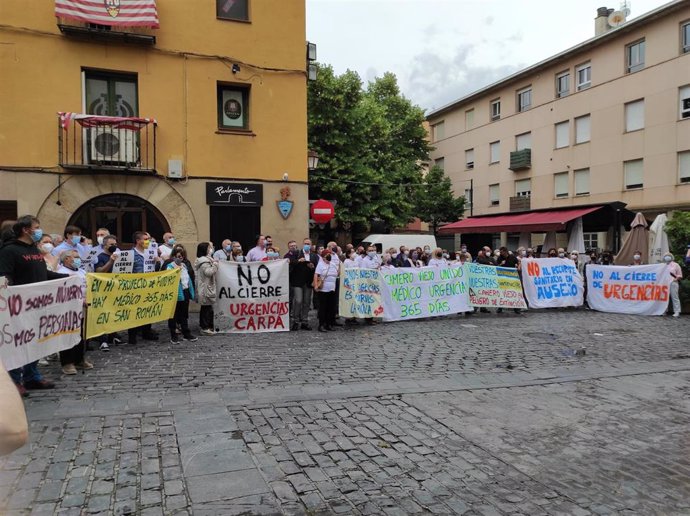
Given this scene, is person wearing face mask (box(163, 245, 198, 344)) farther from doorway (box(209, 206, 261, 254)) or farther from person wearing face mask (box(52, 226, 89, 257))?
doorway (box(209, 206, 261, 254))

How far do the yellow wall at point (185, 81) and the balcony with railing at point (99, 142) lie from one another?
0.30 metres

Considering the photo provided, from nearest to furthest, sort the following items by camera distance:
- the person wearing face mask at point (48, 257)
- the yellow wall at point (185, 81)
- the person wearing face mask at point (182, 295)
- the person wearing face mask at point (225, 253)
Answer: the person wearing face mask at point (48, 257) < the person wearing face mask at point (182, 295) < the person wearing face mask at point (225, 253) < the yellow wall at point (185, 81)

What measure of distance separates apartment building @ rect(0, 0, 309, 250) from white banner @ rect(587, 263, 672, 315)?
8896 millimetres

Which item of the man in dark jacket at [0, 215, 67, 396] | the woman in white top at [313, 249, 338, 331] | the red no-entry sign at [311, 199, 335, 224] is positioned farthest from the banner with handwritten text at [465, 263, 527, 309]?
the man in dark jacket at [0, 215, 67, 396]

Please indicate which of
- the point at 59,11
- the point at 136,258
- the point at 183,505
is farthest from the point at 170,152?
the point at 183,505

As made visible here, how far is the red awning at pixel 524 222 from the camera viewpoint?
74.9ft

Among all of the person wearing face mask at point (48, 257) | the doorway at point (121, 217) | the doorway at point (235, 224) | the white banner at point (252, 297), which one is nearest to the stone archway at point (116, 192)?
the doorway at point (121, 217)

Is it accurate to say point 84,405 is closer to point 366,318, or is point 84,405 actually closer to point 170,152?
point 366,318

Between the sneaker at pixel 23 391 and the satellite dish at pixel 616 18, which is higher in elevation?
the satellite dish at pixel 616 18

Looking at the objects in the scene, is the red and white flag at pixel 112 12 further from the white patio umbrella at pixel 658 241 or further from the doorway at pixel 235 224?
the white patio umbrella at pixel 658 241

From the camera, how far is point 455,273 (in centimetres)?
1355

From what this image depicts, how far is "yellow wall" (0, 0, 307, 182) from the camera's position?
44.7 feet

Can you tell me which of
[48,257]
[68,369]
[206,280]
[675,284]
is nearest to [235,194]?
[206,280]

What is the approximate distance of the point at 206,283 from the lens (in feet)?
34.1
